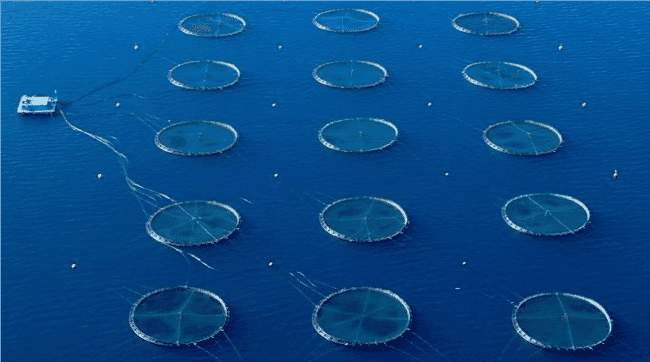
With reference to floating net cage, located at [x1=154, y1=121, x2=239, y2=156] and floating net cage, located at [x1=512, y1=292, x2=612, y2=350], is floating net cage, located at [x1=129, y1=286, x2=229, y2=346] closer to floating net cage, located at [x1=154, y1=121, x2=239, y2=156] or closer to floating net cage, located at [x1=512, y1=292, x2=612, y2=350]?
floating net cage, located at [x1=154, y1=121, x2=239, y2=156]

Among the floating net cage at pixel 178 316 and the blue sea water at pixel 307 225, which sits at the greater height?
the blue sea water at pixel 307 225

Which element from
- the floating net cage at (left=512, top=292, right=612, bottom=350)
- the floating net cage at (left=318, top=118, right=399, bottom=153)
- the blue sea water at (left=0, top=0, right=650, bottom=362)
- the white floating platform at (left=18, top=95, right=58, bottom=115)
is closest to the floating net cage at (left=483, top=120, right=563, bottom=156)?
the blue sea water at (left=0, top=0, right=650, bottom=362)

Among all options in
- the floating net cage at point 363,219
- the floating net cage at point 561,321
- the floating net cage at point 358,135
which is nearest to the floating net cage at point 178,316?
the floating net cage at point 363,219

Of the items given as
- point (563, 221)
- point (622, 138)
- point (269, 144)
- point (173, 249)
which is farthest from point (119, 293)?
point (622, 138)

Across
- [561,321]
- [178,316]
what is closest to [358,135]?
[178,316]

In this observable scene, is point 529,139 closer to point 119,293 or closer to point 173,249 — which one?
point 173,249

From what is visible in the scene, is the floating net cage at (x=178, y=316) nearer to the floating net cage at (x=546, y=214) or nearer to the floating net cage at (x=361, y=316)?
the floating net cage at (x=361, y=316)
